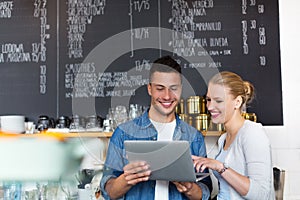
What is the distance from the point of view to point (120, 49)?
2127mm

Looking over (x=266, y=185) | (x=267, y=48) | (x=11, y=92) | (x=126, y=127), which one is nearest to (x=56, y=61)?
(x=11, y=92)

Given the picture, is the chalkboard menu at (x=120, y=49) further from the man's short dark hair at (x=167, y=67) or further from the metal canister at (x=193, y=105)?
the man's short dark hair at (x=167, y=67)

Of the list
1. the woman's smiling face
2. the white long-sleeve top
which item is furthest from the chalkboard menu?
the white long-sleeve top

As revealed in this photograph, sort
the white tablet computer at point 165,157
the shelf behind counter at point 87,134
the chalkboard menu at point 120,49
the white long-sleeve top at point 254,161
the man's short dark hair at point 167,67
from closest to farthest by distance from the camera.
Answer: the white tablet computer at point 165,157 → the white long-sleeve top at point 254,161 → the man's short dark hair at point 167,67 → the shelf behind counter at point 87,134 → the chalkboard menu at point 120,49

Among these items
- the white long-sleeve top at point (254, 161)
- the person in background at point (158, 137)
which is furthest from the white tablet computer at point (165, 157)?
the white long-sleeve top at point (254, 161)

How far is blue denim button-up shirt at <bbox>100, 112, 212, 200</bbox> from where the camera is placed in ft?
4.45

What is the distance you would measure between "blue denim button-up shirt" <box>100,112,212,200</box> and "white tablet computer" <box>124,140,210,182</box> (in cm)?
16

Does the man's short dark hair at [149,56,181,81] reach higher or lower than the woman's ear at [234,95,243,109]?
higher

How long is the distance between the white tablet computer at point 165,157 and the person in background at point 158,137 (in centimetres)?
11

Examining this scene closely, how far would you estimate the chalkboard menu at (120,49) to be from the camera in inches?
79.6

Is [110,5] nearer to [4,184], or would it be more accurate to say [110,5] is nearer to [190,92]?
[190,92]

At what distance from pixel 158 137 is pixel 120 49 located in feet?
2.80

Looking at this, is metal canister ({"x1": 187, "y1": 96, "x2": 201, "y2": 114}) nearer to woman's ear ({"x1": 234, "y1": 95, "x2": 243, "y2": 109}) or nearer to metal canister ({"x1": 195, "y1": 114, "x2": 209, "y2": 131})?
metal canister ({"x1": 195, "y1": 114, "x2": 209, "y2": 131})

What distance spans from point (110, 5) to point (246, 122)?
3.56 feet
